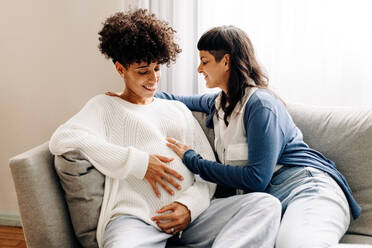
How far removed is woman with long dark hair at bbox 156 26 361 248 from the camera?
133 centimetres

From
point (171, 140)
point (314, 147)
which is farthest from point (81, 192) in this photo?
point (314, 147)

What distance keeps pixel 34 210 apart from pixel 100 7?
1.31 meters

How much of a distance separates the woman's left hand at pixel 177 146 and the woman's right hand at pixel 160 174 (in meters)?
0.07

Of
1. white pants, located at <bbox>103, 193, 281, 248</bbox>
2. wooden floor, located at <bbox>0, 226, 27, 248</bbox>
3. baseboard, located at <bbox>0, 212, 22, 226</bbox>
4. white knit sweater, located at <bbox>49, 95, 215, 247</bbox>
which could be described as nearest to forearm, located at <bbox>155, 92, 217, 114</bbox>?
white knit sweater, located at <bbox>49, 95, 215, 247</bbox>

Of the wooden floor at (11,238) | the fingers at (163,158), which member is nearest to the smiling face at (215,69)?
the fingers at (163,158)

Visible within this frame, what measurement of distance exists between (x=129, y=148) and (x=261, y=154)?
1.61ft

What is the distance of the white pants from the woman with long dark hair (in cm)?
7

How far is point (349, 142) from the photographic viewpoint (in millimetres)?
1565

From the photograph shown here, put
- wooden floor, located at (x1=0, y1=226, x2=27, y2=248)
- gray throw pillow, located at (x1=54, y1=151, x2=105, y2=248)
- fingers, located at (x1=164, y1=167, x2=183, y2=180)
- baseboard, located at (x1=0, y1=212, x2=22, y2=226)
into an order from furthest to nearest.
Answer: baseboard, located at (x1=0, y1=212, x2=22, y2=226), wooden floor, located at (x1=0, y1=226, x2=27, y2=248), fingers, located at (x1=164, y1=167, x2=183, y2=180), gray throw pillow, located at (x1=54, y1=151, x2=105, y2=248)

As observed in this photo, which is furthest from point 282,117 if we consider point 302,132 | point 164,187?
point 164,187

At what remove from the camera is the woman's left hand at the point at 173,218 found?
53.1 inches

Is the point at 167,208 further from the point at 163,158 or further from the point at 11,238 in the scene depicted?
the point at 11,238

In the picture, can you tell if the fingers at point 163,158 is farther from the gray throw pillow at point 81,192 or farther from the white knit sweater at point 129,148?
the gray throw pillow at point 81,192

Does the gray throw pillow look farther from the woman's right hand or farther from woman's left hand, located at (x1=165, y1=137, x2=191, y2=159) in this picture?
woman's left hand, located at (x1=165, y1=137, x2=191, y2=159)
